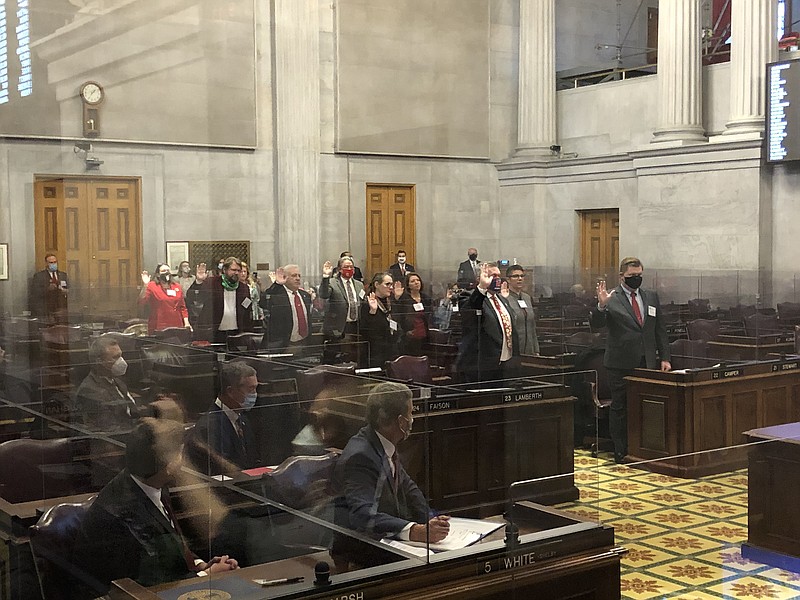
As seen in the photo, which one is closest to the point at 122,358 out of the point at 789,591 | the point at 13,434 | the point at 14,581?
the point at 13,434

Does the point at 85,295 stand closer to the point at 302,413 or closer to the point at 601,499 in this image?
the point at 302,413

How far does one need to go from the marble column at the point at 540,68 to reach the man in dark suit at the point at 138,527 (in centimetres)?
1803

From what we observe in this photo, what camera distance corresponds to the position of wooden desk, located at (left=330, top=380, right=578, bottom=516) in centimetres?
504

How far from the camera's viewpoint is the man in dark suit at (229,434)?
446cm

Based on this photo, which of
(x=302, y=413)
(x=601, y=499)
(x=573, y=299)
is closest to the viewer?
(x=601, y=499)

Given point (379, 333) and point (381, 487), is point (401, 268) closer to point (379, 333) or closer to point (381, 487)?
point (379, 333)

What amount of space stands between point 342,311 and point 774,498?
687 cm

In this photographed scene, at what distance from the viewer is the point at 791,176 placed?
16.4 meters

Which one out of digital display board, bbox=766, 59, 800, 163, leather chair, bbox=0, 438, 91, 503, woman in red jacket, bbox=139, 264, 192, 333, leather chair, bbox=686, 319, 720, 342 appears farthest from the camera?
digital display board, bbox=766, 59, 800, 163

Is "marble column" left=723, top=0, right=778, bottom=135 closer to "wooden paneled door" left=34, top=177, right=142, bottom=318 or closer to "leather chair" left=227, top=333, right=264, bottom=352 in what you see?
"leather chair" left=227, top=333, right=264, bottom=352

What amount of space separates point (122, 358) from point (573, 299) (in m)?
9.90

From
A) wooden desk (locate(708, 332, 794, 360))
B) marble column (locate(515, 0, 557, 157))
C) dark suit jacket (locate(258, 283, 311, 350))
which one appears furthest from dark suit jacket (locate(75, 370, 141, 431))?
marble column (locate(515, 0, 557, 157))

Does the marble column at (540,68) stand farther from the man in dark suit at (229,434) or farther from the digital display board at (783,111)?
the man in dark suit at (229,434)

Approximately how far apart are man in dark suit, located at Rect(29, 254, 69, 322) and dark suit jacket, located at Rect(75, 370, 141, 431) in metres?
7.78
